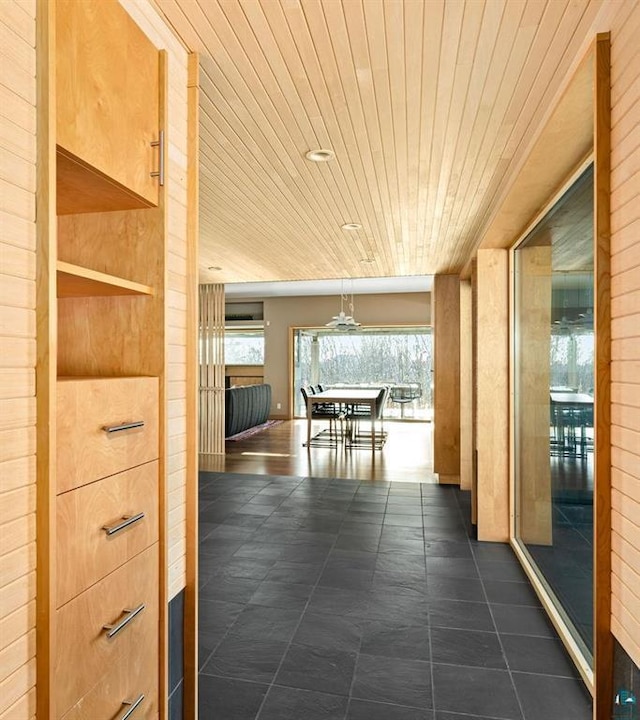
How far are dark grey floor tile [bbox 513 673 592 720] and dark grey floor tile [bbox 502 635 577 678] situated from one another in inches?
2.0

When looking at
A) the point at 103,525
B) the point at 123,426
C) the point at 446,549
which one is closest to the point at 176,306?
the point at 123,426

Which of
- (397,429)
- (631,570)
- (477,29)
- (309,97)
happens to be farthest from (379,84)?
(397,429)

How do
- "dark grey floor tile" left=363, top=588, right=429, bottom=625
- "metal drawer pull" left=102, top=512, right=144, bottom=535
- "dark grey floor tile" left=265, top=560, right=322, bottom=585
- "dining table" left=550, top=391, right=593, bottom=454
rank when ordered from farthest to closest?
1. "dark grey floor tile" left=265, top=560, right=322, bottom=585
2. "dark grey floor tile" left=363, top=588, right=429, bottom=625
3. "dining table" left=550, top=391, right=593, bottom=454
4. "metal drawer pull" left=102, top=512, right=144, bottom=535

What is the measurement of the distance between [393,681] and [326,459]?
14.8ft

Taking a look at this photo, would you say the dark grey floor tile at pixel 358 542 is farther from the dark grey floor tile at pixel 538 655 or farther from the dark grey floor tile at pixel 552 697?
the dark grey floor tile at pixel 552 697

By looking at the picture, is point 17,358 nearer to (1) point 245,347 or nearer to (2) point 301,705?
(2) point 301,705

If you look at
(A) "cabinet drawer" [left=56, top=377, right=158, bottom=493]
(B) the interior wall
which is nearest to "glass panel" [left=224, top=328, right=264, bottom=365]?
(B) the interior wall

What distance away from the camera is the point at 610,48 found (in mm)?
1256

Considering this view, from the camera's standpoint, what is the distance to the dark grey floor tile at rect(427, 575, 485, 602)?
2.71 metres

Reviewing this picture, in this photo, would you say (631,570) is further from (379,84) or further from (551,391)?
(379,84)

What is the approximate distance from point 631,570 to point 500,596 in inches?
71.0

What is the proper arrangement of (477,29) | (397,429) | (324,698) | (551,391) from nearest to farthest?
(477,29), (324,698), (551,391), (397,429)

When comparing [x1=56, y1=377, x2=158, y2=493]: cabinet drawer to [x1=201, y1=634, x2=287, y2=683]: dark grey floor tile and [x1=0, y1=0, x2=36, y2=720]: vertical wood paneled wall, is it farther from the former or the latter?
[x1=201, y1=634, x2=287, y2=683]: dark grey floor tile

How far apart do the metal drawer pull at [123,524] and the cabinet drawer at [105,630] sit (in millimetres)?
111
